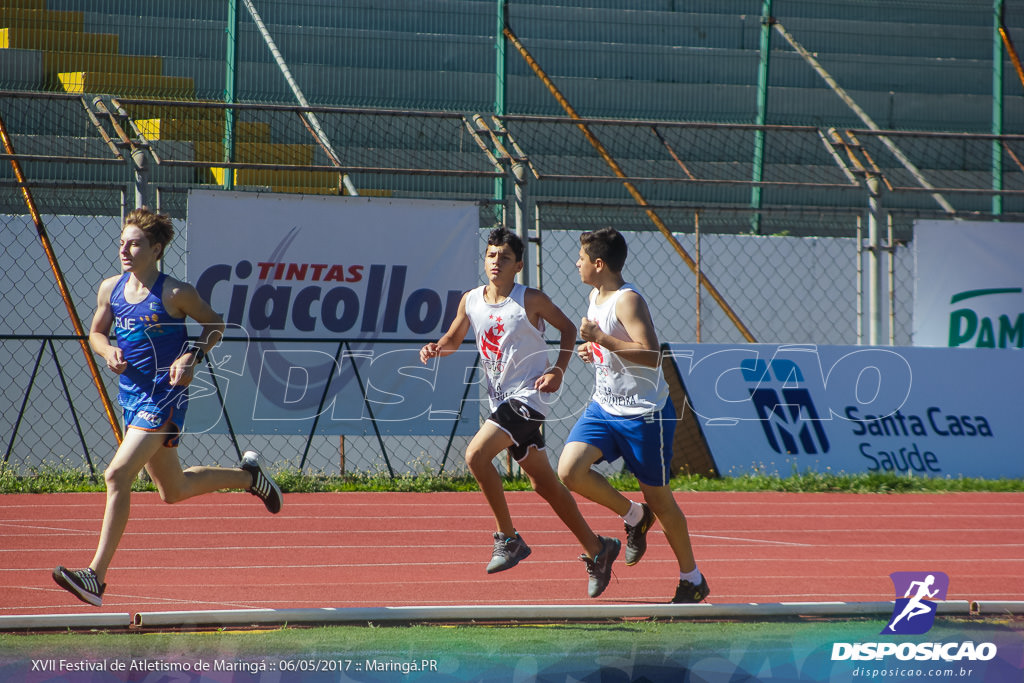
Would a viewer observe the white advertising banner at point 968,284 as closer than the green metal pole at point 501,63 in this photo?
Yes

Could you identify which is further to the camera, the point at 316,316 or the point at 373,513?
the point at 316,316

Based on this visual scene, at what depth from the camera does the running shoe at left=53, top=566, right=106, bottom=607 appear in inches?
209

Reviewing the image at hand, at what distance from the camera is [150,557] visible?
7.59 m

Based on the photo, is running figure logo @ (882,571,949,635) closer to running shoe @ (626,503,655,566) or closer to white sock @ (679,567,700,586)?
white sock @ (679,567,700,586)

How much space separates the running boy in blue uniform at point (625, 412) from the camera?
5770 mm

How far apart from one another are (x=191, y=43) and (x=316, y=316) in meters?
6.65

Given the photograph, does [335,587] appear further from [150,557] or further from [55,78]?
[55,78]

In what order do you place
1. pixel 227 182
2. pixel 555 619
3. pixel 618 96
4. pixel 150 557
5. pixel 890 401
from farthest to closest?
pixel 618 96 → pixel 227 182 → pixel 890 401 → pixel 150 557 → pixel 555 619

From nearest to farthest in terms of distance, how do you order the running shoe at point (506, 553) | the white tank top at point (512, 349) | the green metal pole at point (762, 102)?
1. the running shoe at point (506, 553)
2. the white tank top at point (512, 349)
3. the green metal pole at point (762, 102)

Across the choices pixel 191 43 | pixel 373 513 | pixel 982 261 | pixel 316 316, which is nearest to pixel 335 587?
pixel 373 513

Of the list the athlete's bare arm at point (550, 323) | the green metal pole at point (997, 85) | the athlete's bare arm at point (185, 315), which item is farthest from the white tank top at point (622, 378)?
the green metal pole at point (997, 85)

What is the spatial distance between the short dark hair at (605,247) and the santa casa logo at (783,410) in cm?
576

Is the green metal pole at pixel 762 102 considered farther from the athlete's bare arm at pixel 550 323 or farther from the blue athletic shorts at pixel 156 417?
the blue athletic shorts at pixel 156 417

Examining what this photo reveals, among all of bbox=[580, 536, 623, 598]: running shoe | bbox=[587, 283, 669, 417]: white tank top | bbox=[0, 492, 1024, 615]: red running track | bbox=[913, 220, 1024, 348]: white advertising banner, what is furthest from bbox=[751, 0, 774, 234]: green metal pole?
bbox=[580, 536, 623, 598]: running shoe
